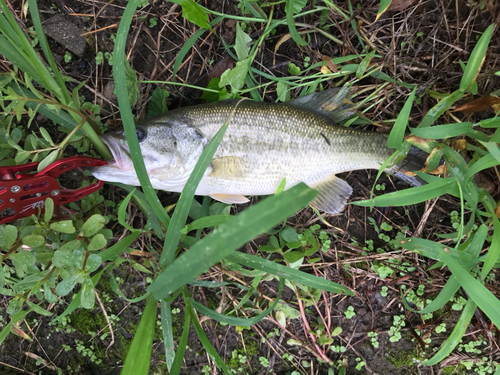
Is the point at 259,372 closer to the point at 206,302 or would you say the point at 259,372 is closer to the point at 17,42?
the point at 206,302

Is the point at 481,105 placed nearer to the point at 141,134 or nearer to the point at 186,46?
the point at 186,46

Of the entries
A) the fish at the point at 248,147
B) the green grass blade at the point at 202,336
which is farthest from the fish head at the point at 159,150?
the green grass blade at the point at 202,336

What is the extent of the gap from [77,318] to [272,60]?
296cm

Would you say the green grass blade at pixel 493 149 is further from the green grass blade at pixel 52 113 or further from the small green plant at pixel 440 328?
the green grass blade at pixel 52 113

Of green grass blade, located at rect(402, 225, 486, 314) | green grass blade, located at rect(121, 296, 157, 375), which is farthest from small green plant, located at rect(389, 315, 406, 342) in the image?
green grass blade, located at rect(121, 296, 157, 375)

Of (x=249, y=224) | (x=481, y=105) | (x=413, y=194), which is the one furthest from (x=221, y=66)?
(x=481, y=105)

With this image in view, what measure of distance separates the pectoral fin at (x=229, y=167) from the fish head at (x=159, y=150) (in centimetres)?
17

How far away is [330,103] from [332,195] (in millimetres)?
769

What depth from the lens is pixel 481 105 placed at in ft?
7.82

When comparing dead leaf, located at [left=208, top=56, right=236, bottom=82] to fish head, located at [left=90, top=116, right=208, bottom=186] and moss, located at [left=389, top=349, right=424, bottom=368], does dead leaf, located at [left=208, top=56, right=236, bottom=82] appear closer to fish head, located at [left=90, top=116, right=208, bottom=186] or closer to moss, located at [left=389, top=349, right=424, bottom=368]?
fish head, located at [left=90, top=116, right=208, bottom=186]

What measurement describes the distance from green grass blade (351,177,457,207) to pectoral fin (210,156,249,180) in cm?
90

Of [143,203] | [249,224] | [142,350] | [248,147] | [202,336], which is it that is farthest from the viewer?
[143,203]

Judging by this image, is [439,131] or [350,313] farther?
[350,313]

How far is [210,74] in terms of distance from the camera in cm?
272
